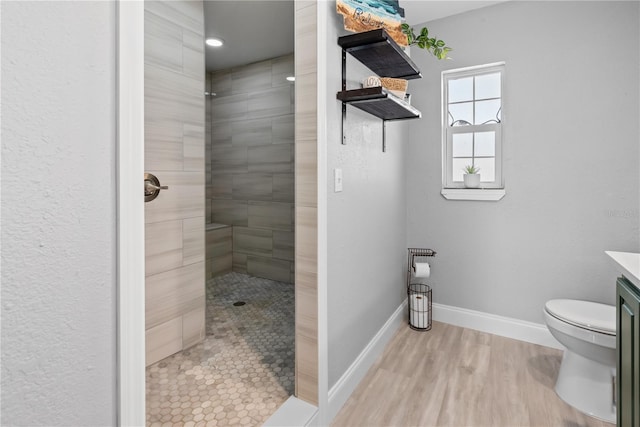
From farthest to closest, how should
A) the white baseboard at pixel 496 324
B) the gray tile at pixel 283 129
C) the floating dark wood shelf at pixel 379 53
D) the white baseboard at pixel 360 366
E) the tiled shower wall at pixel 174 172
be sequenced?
the gray tile at pixel 283 129 → the white baseboard at pixel 496 324 → the tiled shower wall at pixel 174 172 → the white baseboard at pixel 360 366 → the floating dark wood shelf at pixel 379 53

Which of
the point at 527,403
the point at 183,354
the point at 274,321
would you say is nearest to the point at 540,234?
the point at 527,403

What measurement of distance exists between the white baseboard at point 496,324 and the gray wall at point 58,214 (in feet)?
8.63

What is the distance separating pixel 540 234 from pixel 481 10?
1.74 m

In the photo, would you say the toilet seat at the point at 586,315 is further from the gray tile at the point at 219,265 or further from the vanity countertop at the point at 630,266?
the gray tile at the point at 219,265

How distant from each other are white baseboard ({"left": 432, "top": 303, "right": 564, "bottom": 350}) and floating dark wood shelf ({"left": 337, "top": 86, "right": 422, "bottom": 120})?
5.33ft

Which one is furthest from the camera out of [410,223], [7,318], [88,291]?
[410,223]

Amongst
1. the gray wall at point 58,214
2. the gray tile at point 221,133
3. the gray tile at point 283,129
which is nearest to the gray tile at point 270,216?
the gray tile at point 283,129

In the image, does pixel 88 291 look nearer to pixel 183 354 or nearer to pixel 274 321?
pixel 183 354

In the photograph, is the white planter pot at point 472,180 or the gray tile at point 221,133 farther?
the gray tile at point 221,133

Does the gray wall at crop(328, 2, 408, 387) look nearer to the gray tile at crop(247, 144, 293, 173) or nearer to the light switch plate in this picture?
the light switch plate

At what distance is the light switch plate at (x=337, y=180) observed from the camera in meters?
1.70

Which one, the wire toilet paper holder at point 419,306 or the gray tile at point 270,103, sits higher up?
the gray tile at point 270,103

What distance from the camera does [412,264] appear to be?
114 inches

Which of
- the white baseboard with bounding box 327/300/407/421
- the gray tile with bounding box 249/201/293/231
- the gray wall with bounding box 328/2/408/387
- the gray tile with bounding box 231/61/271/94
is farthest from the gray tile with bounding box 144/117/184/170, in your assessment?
the gray tile with bounding box 231/61/271/94
